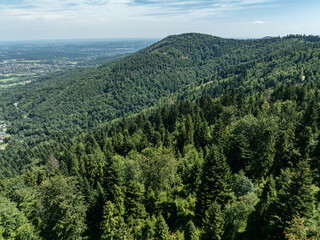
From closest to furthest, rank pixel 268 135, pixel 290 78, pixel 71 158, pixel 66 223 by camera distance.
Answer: pixel 66 223
pixel 268 135
pixel 71 158
pixel 290 78

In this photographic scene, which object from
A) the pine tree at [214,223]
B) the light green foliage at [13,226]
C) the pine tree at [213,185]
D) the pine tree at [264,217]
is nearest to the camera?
the pine tree at [264,217]

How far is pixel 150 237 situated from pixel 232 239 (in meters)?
14.2

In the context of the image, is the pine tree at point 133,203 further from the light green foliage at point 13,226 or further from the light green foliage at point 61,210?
the light green foliage at point 13,226

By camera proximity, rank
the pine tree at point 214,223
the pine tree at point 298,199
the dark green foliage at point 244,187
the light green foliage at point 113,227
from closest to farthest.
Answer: the pine tree at point 298,199 < the pine tree at point 214,223 < the light green foliage at point 113,227 < the dark green foliage at point 244,187

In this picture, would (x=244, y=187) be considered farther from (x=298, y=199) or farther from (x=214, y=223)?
(x=298, y=199)

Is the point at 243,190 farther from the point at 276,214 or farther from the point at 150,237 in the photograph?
the point at 150,237

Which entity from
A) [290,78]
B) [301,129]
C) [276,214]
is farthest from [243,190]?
[290,78]

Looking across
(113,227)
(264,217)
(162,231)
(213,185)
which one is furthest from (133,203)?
(264,217)

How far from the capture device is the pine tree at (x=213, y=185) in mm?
33750

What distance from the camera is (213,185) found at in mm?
34031

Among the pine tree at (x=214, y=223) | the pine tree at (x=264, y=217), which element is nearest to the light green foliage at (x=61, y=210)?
the pine tree at (x=214, y=223)

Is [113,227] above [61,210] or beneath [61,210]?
beneath

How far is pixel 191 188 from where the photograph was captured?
145ft

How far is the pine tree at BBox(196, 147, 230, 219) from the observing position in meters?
33.8
